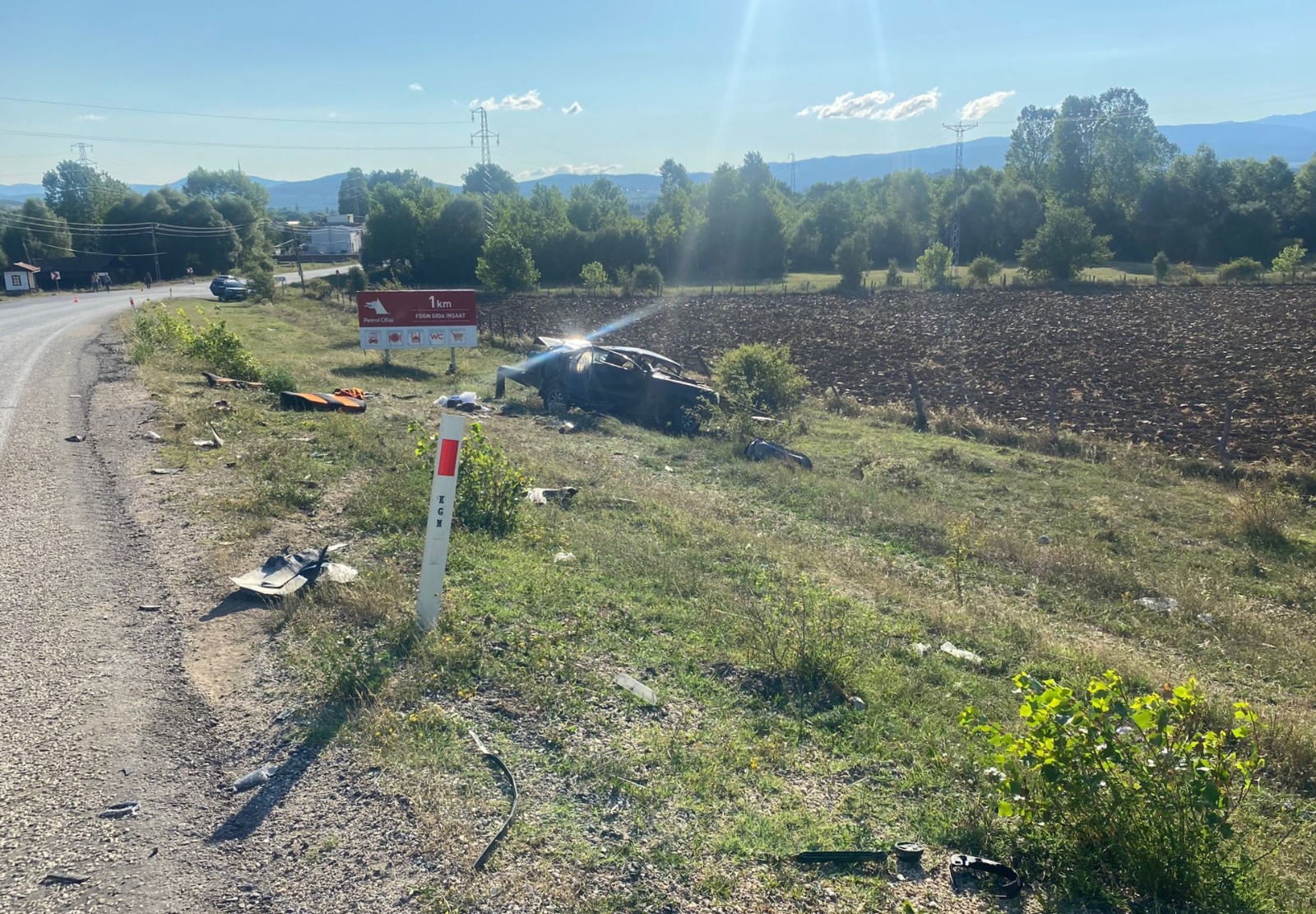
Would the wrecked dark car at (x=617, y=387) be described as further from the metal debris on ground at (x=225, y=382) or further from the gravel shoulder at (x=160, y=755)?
the gravel shoulder at (x=160, y=755)

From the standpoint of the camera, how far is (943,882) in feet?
12.6

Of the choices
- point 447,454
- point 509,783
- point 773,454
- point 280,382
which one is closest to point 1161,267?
point 773,454

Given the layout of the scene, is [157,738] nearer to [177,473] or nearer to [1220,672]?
[177,473]

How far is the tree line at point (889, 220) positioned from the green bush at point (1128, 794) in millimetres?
49910

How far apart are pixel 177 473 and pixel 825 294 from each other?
50690 mm

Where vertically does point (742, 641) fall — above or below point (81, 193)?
below

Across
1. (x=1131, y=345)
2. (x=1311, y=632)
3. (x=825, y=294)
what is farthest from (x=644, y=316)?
(x=1311, y=632)

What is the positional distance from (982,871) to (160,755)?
4.14m

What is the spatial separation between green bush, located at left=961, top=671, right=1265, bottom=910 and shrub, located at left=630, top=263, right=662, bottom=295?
56.7 metres

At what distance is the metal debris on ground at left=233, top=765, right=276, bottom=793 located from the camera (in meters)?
4.26

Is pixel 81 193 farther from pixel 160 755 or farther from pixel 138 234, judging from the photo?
pixel 160 755

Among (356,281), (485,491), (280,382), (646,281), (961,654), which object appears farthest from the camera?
(646,281)

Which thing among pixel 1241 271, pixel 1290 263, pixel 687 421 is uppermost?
pixel 1290 263

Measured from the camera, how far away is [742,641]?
643 cm
